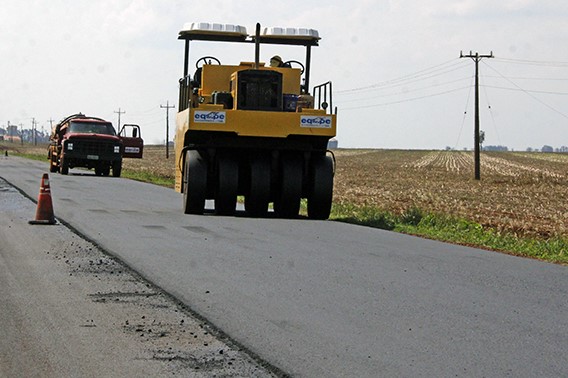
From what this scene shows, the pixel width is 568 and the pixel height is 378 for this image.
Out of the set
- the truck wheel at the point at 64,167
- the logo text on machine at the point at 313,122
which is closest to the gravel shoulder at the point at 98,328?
the logo text on machine at the point at 313,122

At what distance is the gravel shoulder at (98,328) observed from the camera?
6.71 m

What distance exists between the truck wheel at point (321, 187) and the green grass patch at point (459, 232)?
682mm

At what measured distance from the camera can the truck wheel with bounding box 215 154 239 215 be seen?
64.5ft

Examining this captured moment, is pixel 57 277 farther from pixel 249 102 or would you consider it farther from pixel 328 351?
pixel 249 102

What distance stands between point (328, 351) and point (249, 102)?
1325cm

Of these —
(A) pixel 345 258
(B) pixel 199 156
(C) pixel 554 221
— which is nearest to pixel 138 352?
(A) pixel 345 258

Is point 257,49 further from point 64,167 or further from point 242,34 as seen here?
point 64,167

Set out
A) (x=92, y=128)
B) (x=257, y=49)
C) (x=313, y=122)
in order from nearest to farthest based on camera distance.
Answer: (x=313, y=122)
(x=257, y=49)
(x=92, y=128)

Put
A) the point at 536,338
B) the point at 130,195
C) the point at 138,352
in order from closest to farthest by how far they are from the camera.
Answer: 1. the point at 138,352
2. the point at 536,338
3. the point at 130,195

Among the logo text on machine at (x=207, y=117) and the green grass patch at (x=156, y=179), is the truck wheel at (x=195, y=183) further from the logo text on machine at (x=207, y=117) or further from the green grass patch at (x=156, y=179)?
the green grass patch at (x=156, y=179)

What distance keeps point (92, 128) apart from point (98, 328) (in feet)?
115

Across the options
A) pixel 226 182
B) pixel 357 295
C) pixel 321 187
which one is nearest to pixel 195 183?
pixel 226 182

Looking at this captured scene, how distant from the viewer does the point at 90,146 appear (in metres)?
41.1

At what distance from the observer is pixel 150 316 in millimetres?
8633
